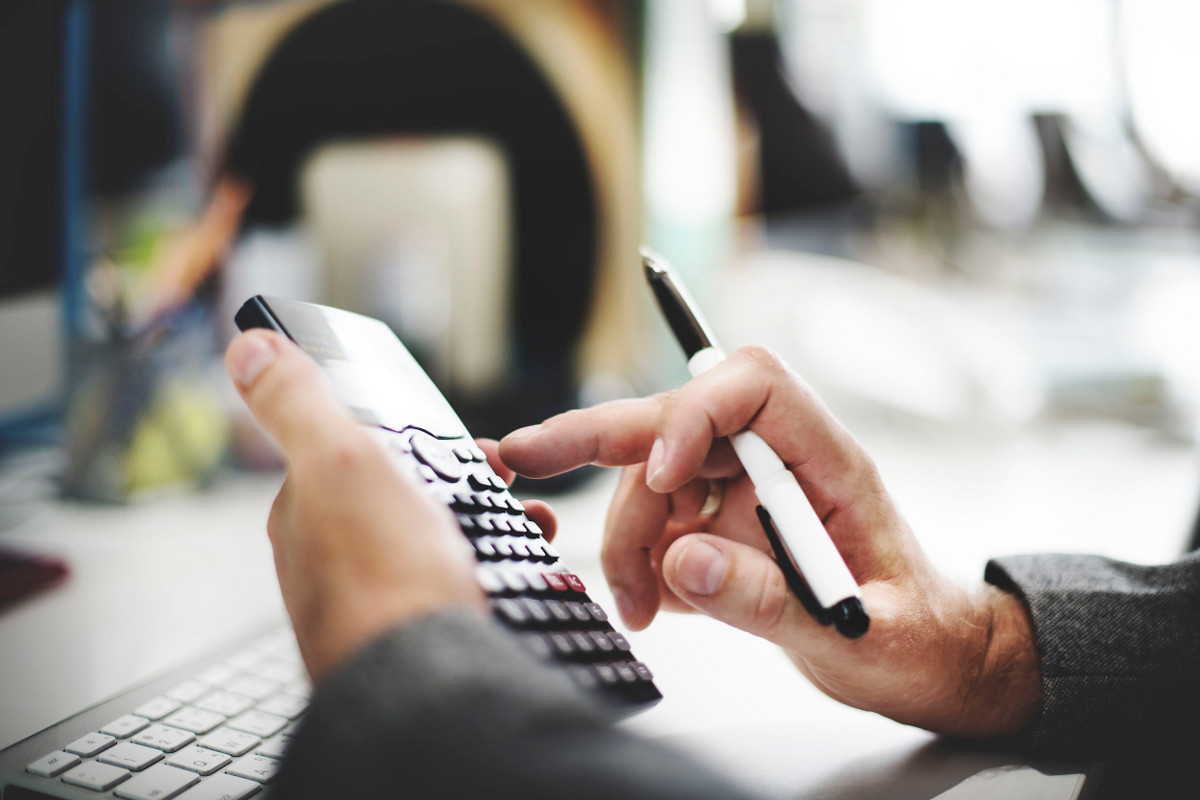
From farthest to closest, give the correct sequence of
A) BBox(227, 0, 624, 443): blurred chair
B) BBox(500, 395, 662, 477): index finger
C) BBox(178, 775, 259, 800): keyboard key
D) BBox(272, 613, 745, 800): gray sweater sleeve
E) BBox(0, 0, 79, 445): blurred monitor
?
BBox(227, 0, 624, 443): blurred chair, BBox(0, 0, 79, 445): blurred monitor, BBox(500, 395, 662, 477): index finger, BBox(178, 775, 259, 800): keyboard key, BBox(272, 613, 745, 800): gray sweater sleeve

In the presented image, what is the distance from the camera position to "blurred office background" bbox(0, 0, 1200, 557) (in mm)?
676

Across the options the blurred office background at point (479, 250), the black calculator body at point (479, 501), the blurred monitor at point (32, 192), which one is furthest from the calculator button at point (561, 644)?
the blurred monitor at point (32, 192)

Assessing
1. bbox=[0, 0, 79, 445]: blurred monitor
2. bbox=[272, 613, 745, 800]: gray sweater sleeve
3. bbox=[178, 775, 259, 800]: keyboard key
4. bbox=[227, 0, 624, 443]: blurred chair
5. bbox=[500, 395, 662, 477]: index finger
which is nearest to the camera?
bbox=[272, 613, 745, 800]: gray sweater sleeve

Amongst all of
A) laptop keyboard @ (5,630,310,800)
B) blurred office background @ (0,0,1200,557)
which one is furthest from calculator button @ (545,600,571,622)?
blurred office background @ (0,0,1200,557)

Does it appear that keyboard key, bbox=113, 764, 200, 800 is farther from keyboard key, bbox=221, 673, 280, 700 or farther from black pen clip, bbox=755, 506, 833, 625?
black pen clip, bbox=755, 506, 833, 625

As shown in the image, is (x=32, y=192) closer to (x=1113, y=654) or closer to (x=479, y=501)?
(x=479, y=501)

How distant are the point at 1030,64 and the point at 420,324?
1628mm

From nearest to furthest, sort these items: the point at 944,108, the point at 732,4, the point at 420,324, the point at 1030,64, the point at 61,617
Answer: the point at 61,617, the point at 420,324, the point at 732,4, the point at 1030,64, the point at 944,108

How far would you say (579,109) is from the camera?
96cm

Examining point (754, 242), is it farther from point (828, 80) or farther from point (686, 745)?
point (686, 745)

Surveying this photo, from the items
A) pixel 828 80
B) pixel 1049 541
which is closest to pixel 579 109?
pixel 1049 541

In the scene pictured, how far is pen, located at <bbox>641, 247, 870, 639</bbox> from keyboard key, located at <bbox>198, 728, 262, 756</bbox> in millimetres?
218

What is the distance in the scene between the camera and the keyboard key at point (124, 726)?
32cm

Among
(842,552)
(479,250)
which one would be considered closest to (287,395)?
(842,552)
